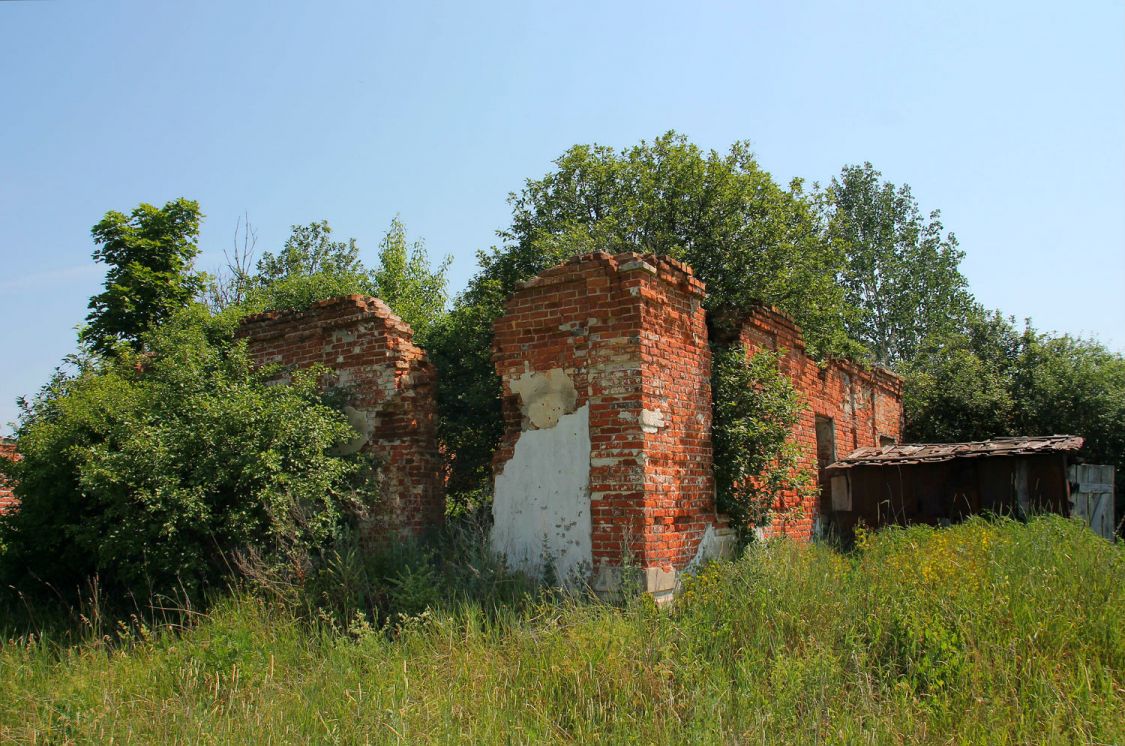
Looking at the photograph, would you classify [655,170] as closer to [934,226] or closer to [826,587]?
[826,587]

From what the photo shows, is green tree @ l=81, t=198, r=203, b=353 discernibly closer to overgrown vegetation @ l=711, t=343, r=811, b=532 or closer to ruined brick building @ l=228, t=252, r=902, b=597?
ruined brick building @ l=228, t=252, r=902, b=597

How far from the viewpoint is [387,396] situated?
26.4 feet

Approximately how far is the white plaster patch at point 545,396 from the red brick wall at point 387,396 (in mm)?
1721

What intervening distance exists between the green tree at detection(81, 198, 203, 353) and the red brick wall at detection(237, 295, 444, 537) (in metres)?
4.25

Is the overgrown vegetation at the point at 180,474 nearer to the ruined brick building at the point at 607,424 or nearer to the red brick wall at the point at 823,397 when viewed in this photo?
the ruined brick building at the point at 607,424

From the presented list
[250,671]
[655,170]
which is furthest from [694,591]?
[655,170]

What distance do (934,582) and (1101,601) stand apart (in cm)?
103

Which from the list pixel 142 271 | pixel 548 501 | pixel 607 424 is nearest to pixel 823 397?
pixel 607 424

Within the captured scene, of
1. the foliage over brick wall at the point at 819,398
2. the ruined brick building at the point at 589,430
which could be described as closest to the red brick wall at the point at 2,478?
the ruined brick building at the point at 589,430

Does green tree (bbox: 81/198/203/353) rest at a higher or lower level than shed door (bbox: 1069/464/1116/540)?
higher

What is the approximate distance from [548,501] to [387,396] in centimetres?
250

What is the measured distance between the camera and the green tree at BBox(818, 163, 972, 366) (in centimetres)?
2589

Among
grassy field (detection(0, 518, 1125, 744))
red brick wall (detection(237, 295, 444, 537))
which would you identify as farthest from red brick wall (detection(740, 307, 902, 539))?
red brick wall (detection(237, 295, 444, 537))

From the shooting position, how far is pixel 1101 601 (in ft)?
17.0
